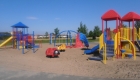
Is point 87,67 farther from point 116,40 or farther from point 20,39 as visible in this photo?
point 20,39

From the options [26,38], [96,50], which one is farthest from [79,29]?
[96,50]

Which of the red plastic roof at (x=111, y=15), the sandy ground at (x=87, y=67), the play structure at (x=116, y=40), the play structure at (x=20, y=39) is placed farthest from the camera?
the play structure at (x=20, y=39)

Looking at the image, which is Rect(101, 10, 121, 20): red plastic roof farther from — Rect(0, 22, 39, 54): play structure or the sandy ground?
Rect(0, 22, 39, 54): play structure

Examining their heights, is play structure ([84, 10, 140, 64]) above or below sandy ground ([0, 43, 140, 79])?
above

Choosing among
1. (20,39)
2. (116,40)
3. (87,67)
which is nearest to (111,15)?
(116,40)

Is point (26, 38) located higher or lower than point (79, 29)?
lower

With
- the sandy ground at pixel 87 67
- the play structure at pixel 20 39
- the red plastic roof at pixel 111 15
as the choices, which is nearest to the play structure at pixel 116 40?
the red plastic roof at pixel 111 15

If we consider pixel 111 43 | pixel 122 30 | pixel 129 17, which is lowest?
pixel 111 43

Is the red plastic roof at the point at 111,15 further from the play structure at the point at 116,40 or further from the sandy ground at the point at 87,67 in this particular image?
the sandy ground at the point at 87,67

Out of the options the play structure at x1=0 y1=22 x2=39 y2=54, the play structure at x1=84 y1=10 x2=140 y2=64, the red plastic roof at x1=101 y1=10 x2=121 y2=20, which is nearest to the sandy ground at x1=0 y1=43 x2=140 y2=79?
the play structure at x1=84 y1=10 x2=140 y2=64

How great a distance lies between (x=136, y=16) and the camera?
12453 millimetres

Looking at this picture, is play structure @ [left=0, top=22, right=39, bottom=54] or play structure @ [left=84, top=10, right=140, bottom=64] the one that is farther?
play structure @ [left=0, top=22, right=39, bottom=54]

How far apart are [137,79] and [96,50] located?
8411mm

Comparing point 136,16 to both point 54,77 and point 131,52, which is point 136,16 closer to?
point 131,52
